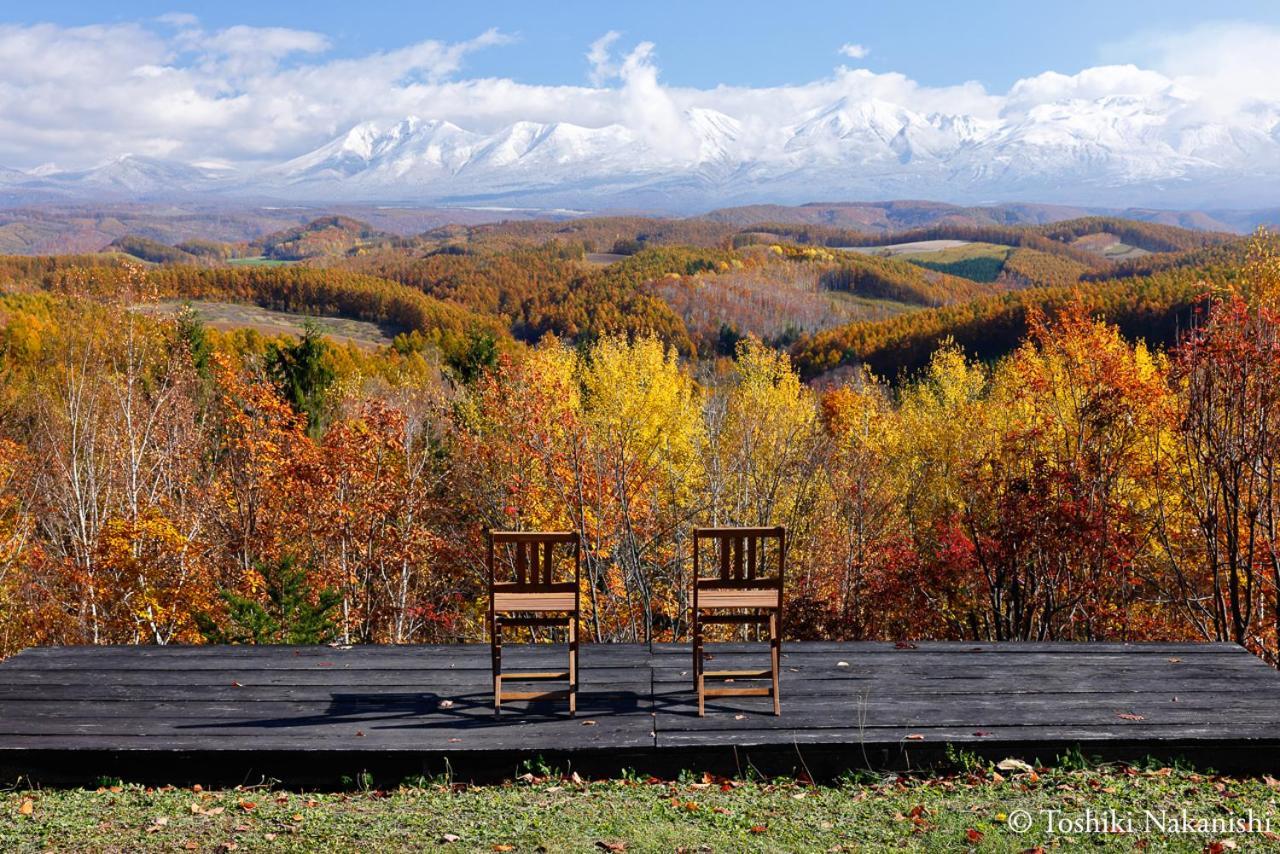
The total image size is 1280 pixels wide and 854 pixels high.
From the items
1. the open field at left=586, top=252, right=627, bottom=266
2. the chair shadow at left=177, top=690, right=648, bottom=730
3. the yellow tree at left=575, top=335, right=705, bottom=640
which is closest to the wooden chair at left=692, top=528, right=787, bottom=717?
the chair shadow at left=177, top=690, right=648, bottom=730

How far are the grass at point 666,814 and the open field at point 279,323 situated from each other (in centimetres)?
9691

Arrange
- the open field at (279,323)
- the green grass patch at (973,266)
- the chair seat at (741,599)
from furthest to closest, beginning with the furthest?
the green grass patch at (973,266) < the open field at (279,323) < the chair seat at (741,599)

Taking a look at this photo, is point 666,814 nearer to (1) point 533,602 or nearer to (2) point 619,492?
(1) point 533,602

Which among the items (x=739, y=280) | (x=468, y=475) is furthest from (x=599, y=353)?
(x=739, y=280)

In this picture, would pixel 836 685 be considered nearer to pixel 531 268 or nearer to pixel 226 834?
pixel 226 834

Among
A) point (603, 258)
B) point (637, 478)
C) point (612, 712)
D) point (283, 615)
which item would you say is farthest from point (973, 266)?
point (612, 712)

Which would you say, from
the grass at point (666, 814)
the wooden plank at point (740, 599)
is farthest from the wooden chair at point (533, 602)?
the wooden plank at point (740, 599)

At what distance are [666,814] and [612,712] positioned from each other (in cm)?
117

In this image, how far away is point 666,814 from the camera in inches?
208

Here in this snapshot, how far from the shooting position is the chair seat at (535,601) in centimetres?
626

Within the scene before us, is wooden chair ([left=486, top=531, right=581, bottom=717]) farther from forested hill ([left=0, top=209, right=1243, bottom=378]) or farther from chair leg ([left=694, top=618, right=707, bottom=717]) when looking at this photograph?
forested hill ([left=0, top=209, right=1243, bottom=378])

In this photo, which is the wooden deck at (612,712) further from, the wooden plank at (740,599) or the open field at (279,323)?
the open field at (279,323)

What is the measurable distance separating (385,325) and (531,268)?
43.5 metres

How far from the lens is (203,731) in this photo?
5996 millimetres
